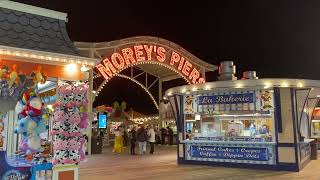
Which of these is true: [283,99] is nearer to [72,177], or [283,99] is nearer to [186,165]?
[186,165]

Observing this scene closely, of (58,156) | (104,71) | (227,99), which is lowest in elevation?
(58,156)

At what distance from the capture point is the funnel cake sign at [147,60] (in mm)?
17406

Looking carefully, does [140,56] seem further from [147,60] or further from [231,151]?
[231,151]

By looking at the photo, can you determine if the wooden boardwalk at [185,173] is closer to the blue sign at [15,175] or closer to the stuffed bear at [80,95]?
the blue sign at [15,175]

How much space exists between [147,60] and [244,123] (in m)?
7.85

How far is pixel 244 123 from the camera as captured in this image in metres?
12.3

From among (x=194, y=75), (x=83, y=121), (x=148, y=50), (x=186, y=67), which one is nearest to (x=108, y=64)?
(x=148, y=50)

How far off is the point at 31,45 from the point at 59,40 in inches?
32.3

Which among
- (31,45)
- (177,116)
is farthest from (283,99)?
(31,45)

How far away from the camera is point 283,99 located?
11023 mm


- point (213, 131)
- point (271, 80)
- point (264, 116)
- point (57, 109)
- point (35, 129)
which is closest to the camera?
point (35, 129)

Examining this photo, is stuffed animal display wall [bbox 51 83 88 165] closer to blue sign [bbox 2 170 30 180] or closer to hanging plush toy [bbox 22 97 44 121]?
hanging plush toy [bbox 22 97 44 121]

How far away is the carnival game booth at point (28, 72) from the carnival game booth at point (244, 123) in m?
4.89

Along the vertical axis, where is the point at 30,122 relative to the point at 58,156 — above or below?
above
